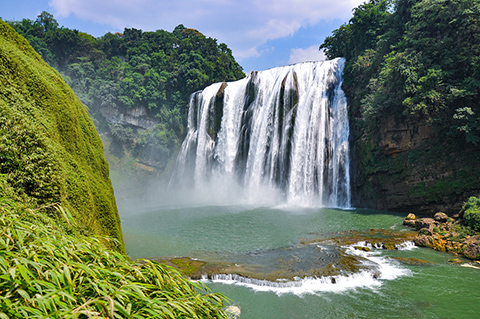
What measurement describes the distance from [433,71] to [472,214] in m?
7.68

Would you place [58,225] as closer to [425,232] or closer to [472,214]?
[425,232]

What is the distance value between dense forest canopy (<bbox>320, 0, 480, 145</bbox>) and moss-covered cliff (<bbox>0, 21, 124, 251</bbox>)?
51.5 feet

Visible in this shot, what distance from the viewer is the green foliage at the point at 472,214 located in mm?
11406

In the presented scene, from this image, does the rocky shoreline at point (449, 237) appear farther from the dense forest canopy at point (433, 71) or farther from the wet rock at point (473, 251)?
the dense forest canopy at point (433, 71)

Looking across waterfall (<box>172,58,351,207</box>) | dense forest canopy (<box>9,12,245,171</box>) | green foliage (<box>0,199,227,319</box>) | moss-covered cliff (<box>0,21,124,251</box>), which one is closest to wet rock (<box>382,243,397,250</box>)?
waterfall (<box>172,58,351,207</box>)

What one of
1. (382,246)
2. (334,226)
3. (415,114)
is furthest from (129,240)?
(415,114)

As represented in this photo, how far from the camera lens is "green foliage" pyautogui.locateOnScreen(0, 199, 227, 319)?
1.62 metres

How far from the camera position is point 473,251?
32.1ft

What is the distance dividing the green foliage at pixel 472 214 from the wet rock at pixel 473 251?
69.6 inches

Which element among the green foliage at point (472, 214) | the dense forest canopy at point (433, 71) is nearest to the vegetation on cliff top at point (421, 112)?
the dense forest canopy at point (433, 71)

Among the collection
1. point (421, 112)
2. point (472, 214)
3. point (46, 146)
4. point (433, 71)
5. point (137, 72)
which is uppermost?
point (137, 72)

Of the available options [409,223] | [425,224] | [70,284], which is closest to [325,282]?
[425,224]

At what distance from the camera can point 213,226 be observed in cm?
1567

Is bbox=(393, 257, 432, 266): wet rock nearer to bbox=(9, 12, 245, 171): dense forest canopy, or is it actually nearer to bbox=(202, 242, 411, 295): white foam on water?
bbox=(202, 242, 411, 295): white foam on water
